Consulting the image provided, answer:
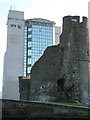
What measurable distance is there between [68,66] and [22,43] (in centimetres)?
6482

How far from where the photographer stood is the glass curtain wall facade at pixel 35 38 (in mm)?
95875

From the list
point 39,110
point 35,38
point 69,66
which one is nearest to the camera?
point 39,110

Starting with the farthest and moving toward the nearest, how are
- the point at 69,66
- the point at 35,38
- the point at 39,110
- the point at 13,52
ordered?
the point at 13,52 < the point at 35,38 < the point at 69,66 < the point at 39,110

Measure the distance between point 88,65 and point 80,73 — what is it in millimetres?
1438

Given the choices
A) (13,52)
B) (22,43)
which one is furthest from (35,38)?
(13,52)

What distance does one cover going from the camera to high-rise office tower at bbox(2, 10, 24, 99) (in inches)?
3760

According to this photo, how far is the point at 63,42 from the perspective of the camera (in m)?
34.7

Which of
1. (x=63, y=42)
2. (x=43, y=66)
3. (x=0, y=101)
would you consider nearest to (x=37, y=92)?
(x=43, y=66)

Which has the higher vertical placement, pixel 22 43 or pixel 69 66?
pixel 22 43

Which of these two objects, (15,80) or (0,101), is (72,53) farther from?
(15,80)

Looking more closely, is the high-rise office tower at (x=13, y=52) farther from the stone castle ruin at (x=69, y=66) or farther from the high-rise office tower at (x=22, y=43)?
the stone castle ruin at (x=69, y=66)

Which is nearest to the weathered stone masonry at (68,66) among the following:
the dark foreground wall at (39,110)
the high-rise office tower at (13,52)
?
the dark foreground wall at (39,110)

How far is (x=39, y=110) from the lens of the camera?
2195 cm

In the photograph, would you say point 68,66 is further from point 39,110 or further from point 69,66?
point 39,110
